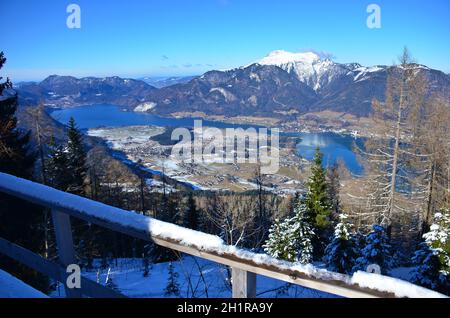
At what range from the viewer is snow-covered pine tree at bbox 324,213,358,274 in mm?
12453

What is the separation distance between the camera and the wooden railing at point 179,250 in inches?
50.5

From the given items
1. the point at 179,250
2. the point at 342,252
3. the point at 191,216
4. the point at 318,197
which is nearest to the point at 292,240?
the point at 342,252

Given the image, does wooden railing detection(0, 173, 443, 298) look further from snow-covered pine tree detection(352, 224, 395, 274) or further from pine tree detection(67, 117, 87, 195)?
pine tree detection(67, 117, 87, 195)

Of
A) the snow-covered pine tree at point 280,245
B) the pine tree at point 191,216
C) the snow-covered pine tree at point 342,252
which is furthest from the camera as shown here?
the pine tree at point 191,216

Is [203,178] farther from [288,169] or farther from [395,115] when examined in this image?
[395,115]

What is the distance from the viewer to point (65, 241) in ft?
6.51

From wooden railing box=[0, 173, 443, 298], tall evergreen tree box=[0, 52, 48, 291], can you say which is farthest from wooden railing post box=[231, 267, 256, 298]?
tall evergreen tree box=[0, 52, 48, 291]

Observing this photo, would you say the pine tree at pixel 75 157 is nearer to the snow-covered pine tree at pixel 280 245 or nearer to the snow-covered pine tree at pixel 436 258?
the snow-covered pine tree at pixel 280 245

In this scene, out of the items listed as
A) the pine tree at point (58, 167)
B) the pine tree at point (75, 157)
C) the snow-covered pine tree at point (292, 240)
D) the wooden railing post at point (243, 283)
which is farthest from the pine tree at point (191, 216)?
the wooden railing post at point (243, 283)

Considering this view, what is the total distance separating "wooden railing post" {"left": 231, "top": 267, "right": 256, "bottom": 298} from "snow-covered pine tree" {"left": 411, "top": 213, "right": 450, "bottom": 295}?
863cm

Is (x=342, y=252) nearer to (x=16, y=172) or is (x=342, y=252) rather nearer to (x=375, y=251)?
(x=375, y=251)

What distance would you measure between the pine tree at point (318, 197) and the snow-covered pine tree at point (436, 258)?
21.5ft

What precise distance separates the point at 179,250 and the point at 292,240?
13.4 meters
